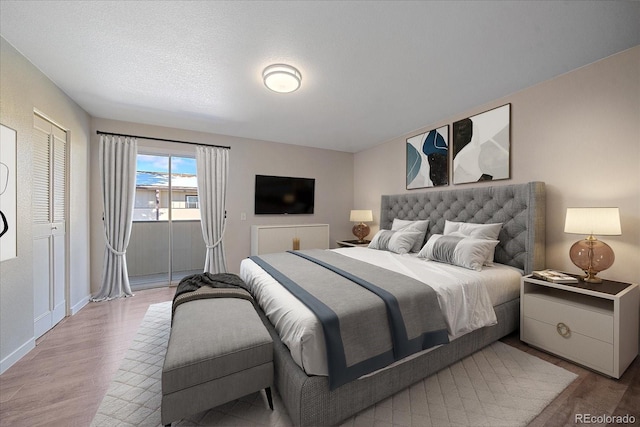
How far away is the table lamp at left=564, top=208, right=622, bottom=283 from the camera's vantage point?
1.88 m

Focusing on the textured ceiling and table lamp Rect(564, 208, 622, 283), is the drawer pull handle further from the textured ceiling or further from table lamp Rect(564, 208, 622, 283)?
the textured ceiling

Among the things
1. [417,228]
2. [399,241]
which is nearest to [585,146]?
[417,228]

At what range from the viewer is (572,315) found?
194 centimetres

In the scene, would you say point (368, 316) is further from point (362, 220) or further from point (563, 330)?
point (362, 220)

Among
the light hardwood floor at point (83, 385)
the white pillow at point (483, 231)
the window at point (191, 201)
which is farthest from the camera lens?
the window at point (191, 201)

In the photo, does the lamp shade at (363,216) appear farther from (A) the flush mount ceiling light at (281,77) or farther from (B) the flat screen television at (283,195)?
(A) the flush mount ceiling light at (281,77)

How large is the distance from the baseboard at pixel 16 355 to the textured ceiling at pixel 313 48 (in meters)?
2.44

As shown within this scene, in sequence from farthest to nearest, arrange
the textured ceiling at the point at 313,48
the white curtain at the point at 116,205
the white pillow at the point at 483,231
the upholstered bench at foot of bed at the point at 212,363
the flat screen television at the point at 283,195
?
1. the flat screen television at the point at 283,195
2. the white curtain at the point at 116,205
3. the white pillow at the point at 483,231
4. the textured ceiling at the point at 313,48
5. the upholstered bench at foot of bed at the point at 212,363

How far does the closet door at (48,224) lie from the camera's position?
2.39m

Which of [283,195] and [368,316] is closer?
[368,316]

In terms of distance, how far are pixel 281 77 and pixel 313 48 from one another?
0.40 m

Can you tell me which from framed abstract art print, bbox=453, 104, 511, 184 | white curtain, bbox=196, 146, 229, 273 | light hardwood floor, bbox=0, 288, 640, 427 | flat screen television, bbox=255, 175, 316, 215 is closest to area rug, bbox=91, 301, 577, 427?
light hardwood floor, bbox=0, 288, 640, 427

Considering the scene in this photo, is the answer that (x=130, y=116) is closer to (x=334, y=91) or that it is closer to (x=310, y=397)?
(x=334, y=91)

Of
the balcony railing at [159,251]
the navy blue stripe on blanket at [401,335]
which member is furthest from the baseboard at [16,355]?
the navy blue stripe on blanket at [401,335]
